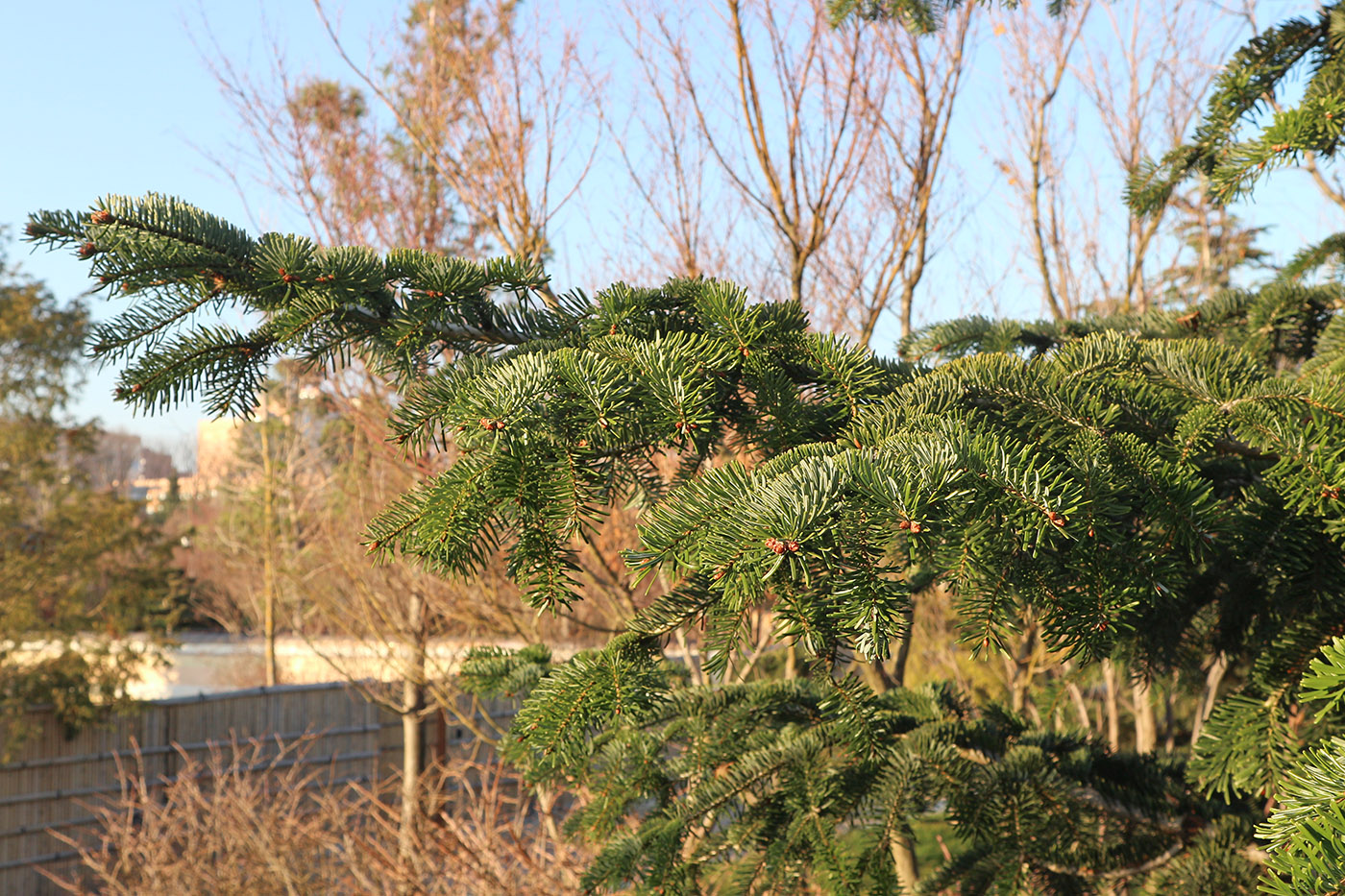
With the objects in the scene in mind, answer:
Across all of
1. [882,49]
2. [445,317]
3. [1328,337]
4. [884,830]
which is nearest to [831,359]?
[445,317]

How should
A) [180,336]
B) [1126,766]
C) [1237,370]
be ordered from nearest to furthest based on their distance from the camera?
[180,336], [1237,370], [1126,766]

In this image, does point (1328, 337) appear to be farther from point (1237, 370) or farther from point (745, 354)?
point (745, 354)

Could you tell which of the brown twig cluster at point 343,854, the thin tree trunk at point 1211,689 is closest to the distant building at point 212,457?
the brown twig cluster at point 343,854

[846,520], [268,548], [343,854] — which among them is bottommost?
[343,854]

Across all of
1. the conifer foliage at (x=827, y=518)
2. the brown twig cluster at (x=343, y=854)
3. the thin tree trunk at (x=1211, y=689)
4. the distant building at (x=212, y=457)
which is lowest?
the brown twig cluster at (x=343, y=854)

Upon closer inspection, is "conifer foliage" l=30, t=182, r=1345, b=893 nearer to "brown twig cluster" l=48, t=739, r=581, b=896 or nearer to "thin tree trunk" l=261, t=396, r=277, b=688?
"brown twig cluster" l=48, t=739, r=581, b=896

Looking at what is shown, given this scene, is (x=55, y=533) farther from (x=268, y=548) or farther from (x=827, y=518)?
(x=827, y=518)

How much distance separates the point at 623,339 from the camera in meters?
1.26

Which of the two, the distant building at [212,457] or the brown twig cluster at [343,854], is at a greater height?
the distant building at [212,457]

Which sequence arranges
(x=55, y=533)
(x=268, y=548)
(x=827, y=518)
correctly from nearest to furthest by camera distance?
(x=827, y=518) < (x=55, y=533) < (x=268, y=548)

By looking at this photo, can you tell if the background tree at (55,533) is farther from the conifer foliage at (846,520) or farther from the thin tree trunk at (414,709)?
the conifer foliage at (846,520)

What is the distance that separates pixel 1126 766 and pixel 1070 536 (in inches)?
55.1

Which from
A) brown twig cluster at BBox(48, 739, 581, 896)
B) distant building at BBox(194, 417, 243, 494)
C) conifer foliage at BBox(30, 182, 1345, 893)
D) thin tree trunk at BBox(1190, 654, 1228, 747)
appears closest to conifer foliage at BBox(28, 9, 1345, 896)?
conifer foliage at BBox(30, 182, 1345, 893)

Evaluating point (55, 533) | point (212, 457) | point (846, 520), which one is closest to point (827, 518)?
point (846, 520)
